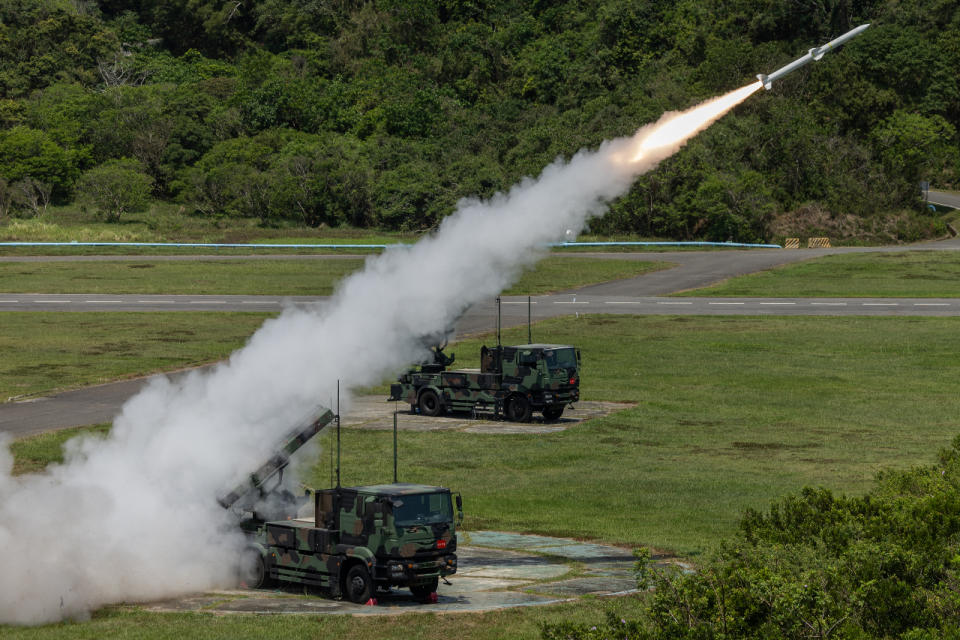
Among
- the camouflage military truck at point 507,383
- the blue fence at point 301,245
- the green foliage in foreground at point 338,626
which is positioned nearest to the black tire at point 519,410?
the camouflage military truck at point 507,383

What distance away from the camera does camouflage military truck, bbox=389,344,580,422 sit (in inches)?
2089

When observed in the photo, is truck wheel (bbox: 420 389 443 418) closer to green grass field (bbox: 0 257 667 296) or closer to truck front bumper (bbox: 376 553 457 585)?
truck front bumper (bbox: 376 553 457 585)

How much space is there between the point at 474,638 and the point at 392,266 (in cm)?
2086

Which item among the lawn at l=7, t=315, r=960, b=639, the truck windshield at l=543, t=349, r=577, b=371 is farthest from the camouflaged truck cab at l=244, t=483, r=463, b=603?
the truck windshield at l=543, t=349, r=577, b=371

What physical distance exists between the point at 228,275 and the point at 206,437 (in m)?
76.7

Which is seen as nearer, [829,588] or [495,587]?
[829,588]

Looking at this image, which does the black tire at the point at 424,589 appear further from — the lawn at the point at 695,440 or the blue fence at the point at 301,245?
the blue fence at the point at 301,245

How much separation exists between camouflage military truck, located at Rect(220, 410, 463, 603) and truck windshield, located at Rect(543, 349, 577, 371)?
75.4 feet

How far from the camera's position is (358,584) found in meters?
28.6

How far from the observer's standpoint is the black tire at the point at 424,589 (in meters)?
28.5

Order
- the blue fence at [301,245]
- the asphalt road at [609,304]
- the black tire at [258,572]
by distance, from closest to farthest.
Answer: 1. the black tire at [258,572]
2. the asphalt road at [609,304]
3. the blue fence at [301,245]

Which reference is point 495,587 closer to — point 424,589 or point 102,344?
point 424,589

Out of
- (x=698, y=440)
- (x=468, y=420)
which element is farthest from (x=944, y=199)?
(x=698, y=440)

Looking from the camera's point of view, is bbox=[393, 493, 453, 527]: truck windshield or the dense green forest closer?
bbox=[393, 493, 453, 527]: truck windshield
